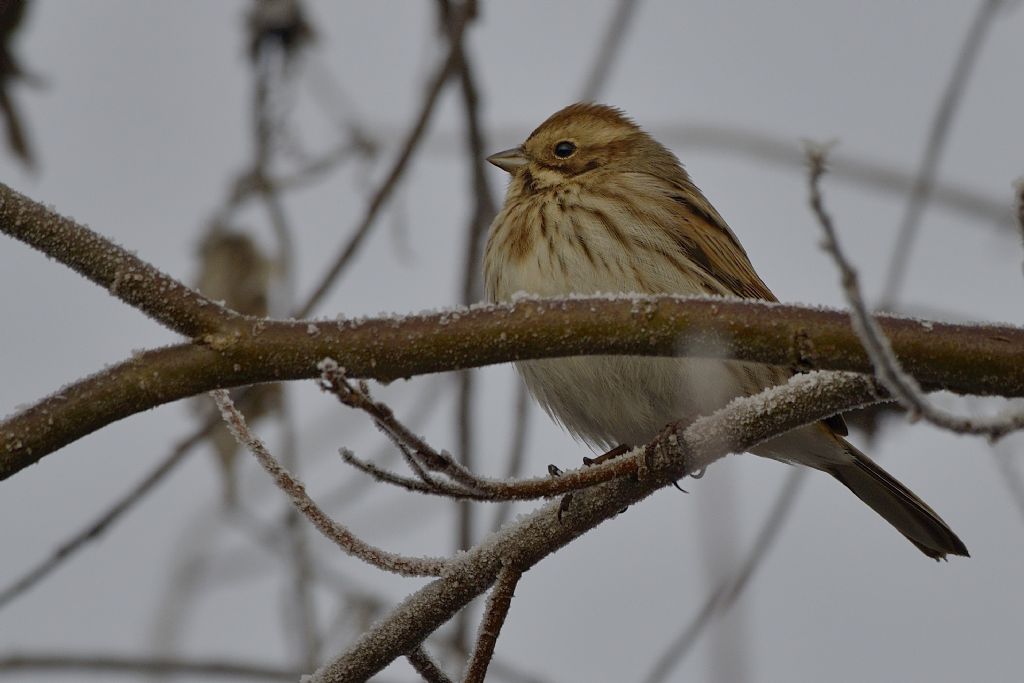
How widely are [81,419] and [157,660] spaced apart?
1990mm

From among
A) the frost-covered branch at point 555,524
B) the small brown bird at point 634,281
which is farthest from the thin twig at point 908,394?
the small brown bird at point 634,281

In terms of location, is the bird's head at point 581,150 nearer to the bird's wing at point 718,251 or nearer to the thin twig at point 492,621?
the bird's wing at point 718,251

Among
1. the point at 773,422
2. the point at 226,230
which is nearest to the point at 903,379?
the point at 773,422

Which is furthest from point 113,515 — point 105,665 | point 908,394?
point 908,394

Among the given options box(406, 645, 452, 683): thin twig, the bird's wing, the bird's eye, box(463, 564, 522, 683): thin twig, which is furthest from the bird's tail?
box(406, 645, 452, 683): thin twig

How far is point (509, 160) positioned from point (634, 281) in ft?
3.50

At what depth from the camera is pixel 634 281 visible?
415cm

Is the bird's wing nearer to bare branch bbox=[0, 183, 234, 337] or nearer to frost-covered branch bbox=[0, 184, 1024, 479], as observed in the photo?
frost-covered branch bbox=[0, 184, 1024, 479]

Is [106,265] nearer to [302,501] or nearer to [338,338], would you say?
[338,338]

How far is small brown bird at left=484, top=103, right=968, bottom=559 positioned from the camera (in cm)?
404

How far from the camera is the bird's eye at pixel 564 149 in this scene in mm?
5008

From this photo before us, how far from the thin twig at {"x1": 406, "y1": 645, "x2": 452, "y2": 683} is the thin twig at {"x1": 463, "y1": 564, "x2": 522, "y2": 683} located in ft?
0.53

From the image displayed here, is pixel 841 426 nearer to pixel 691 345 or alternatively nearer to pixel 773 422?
pixel 773 422

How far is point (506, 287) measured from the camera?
4.25m
